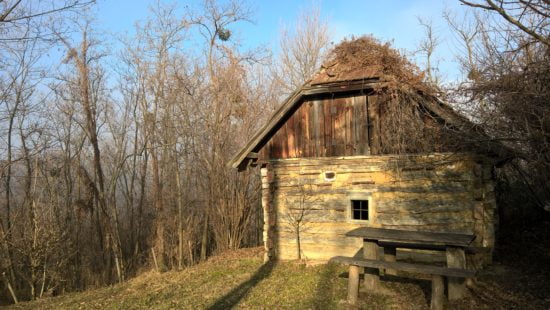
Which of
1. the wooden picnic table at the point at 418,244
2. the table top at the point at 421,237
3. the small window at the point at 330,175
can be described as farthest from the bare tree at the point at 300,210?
the table top at the point at 421,237

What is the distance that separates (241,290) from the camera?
869 centimetres

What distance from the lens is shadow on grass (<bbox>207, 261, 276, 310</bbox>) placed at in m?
7.67

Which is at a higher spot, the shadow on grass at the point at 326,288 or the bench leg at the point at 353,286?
the bench leg at the point at 353,286

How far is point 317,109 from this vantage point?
10.3 meters

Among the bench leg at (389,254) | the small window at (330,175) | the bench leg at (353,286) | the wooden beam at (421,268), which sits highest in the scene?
the small window at (330,175)

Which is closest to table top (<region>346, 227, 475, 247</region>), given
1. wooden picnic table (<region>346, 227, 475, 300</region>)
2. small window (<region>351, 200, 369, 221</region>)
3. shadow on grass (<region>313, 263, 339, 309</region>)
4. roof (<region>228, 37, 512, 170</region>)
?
wooden picnic table (<region>346, 227, 475, 300</region>)

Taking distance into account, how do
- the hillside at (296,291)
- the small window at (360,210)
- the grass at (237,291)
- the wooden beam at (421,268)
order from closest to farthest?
the wooden beam at (421,268) → the hillside at (296,291) → the grass at (237,291) → the small window at (360,210)

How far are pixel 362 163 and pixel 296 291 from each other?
3682 mm

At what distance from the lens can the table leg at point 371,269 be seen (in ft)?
23.9

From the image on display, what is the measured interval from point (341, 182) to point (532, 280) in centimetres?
467

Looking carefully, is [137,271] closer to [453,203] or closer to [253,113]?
[253,113]

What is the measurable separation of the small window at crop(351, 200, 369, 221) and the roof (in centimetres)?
297

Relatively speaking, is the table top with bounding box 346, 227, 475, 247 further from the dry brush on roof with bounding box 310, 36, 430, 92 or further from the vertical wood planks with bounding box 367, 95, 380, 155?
the dry brush on roof with bounding box 310, 36, 430, 92

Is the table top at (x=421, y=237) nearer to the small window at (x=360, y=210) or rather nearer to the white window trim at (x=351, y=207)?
the white window trim at (x=351, y=207)
